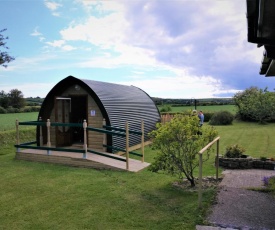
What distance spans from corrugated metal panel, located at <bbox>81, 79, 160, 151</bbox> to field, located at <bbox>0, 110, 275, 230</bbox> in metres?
3.22

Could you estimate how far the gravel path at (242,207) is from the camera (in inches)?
183

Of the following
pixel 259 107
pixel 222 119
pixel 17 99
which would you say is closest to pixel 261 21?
pixel 222 119

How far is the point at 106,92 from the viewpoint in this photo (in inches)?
481

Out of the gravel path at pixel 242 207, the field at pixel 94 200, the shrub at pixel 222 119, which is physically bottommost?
the field at pixel 94 200

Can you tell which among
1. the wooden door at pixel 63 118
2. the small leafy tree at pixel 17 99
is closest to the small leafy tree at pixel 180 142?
the wooden door at pixel 63 118

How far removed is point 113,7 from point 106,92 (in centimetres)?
376

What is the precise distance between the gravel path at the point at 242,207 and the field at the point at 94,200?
0.94 feet

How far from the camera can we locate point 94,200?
239 inches

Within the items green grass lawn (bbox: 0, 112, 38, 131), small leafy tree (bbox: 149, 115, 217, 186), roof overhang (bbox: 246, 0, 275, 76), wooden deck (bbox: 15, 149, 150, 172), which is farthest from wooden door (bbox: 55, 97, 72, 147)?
roof overhang (bbox: 246, 0, 275, 76)

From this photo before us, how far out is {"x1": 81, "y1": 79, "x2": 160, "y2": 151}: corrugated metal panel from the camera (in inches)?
454

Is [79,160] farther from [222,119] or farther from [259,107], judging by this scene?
[259,107]

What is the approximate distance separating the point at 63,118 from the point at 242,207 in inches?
359

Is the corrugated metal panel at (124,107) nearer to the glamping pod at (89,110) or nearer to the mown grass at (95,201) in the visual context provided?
the glamping pod at (89,110)

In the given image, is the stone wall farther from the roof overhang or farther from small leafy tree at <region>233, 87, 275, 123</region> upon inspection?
small leafy tree at <region>233, 87, 275, 123</region>
